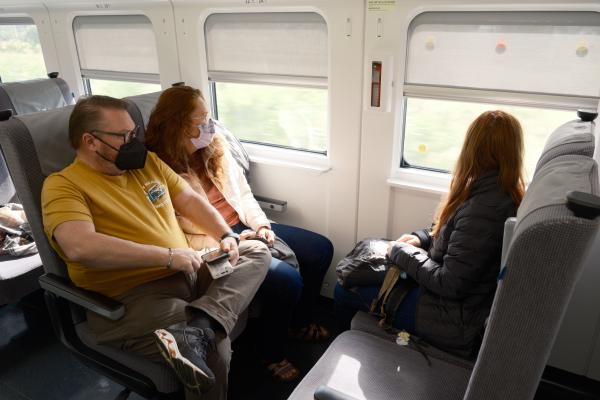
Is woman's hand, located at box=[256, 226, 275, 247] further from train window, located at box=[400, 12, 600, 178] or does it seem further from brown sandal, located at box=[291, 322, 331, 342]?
train window, located at box=[400, 12, 600, 178]

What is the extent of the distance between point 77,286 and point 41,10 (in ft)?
9.80

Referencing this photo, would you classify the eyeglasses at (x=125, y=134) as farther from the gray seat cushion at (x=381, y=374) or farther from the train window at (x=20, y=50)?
the train window at (x=20, y=50)

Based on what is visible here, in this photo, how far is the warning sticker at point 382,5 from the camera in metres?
2.25

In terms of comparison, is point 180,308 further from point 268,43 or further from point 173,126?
point 268,43

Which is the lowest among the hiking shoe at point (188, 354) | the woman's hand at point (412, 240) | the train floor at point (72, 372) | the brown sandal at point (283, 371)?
the train floor at point (72, 372)

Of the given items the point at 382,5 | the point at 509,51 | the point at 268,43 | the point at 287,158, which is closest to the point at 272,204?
the point at 287,158

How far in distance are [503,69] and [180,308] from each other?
1860 mm

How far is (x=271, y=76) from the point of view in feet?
9.33

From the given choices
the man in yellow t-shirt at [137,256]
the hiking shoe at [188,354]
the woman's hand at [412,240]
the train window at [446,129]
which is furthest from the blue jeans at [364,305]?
the train window at [446,129]

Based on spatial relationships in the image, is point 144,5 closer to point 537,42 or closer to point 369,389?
point 537,42

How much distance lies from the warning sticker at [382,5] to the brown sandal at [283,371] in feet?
6.32

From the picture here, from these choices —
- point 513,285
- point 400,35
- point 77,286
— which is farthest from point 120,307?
point 400,35

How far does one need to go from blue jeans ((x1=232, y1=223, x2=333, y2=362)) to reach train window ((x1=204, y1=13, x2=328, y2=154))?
0.68m

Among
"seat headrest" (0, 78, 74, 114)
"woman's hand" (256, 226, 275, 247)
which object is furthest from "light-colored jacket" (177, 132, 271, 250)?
"seat headrest" (0, 78, 74, 114)
